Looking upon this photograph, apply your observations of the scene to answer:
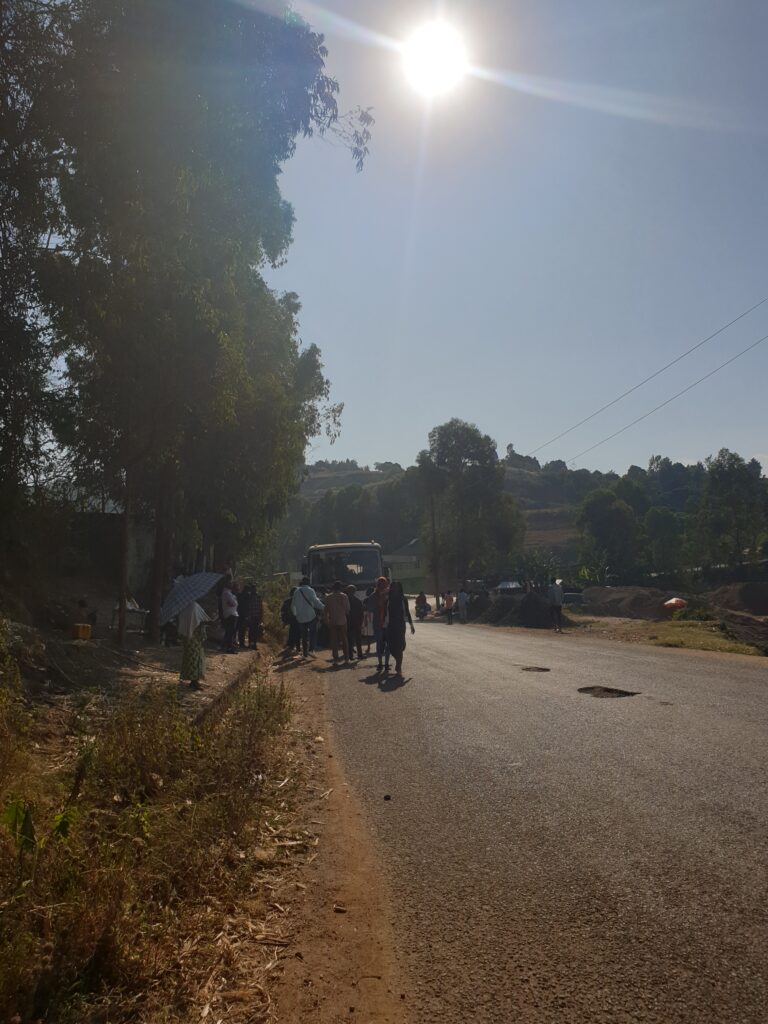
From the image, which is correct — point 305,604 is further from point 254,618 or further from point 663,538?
point 663,538

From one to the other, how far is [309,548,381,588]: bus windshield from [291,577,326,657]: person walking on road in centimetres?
551

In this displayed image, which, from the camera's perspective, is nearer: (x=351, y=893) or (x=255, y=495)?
(x=351, y=893)

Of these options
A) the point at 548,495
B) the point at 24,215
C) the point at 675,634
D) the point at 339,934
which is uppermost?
the point at 548,495

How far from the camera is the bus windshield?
25.4 m

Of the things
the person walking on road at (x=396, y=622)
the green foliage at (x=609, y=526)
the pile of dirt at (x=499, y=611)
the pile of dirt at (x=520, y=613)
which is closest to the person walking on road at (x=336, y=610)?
the person walking on road at (x=396, y=622)

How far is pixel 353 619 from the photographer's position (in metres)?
20.0

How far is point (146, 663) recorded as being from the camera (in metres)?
13.7

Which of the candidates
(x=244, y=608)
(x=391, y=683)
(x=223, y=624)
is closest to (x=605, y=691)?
(x=391, y=683)

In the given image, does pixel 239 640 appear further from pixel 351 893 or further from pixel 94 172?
pixel 351 893

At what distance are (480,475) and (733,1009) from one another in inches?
2910

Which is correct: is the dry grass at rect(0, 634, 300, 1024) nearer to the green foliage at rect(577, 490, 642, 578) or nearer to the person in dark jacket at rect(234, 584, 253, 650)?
the person in dark jacket at rect(234, 584, 253, 650)

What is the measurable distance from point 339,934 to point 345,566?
21475 millimetres

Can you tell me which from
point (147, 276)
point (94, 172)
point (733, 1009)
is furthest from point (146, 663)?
point (733, 1009)

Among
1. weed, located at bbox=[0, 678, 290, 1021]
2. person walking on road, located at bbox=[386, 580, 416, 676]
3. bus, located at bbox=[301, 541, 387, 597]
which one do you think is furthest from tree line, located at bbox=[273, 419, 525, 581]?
weed, located at bbox=[0, 678, 290, 1021]
